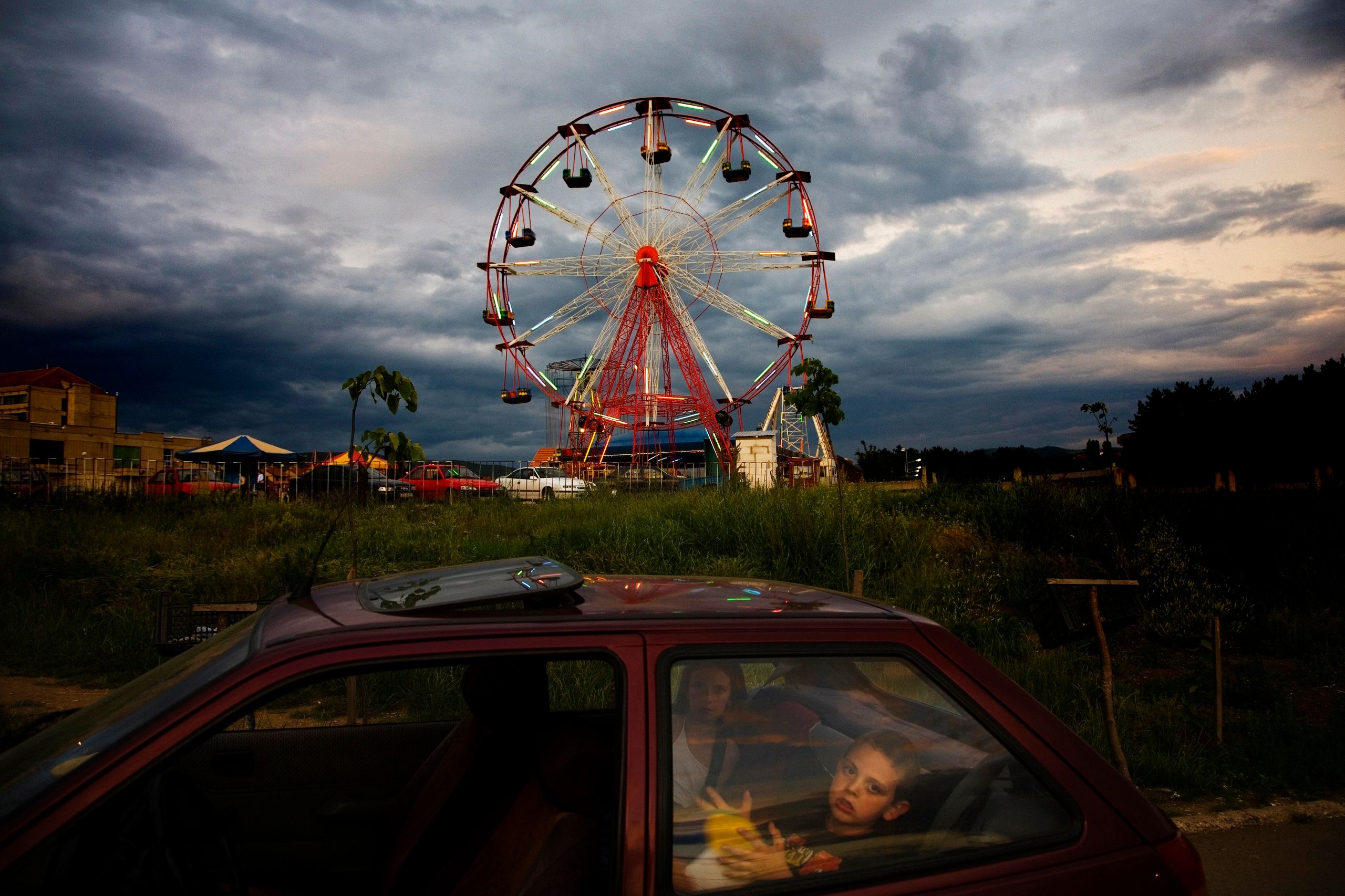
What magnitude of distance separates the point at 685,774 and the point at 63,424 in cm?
Result: 7076

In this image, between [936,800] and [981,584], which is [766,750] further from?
[981,584]

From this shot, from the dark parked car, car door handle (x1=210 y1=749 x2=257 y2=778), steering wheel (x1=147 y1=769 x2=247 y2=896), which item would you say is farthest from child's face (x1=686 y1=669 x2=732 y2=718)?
the dark parked car

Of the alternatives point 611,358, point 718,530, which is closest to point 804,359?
point 718,530

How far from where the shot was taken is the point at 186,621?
479cm

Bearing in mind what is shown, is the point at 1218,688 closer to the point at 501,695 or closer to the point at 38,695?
the point at 501,695

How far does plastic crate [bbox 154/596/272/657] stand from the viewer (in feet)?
14.4

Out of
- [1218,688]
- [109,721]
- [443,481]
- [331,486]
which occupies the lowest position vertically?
[1218,688]

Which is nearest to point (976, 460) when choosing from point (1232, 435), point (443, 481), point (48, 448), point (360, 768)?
point (1232, 435)

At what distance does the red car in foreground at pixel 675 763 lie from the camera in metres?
1.47

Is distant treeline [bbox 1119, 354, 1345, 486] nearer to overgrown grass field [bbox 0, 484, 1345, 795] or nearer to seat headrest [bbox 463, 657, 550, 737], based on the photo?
overgrown grass field [bbox 0, 484, 1345, 795]

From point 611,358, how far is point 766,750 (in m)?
28.2

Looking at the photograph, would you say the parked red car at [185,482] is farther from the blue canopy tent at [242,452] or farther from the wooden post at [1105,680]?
the wooden post at [1105,680]

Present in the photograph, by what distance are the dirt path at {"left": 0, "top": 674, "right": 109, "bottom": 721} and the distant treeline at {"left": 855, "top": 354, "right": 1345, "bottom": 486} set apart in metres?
12.0

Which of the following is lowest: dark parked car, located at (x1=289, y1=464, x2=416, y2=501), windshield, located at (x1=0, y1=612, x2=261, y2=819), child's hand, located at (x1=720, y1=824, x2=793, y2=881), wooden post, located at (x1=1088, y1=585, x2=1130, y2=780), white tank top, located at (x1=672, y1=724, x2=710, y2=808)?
wooden post, located at (x1=1088, y1=585, x2=1130, y2=780)
